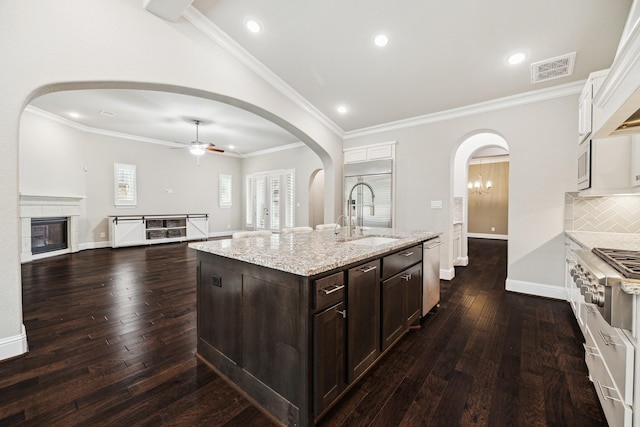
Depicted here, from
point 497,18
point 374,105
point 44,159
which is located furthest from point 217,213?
point 497,18

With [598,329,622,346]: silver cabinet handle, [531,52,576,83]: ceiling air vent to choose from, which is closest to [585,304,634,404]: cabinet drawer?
[598,329,622,346]: silver cabinet handle

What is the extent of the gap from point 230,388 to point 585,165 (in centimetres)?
381

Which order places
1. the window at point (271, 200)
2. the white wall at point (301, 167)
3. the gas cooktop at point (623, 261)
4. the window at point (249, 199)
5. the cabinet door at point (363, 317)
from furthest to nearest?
the window at point (249, 199), the window at point (271, 200), the white wall at point (301, 167), the cabinet door at point (363, 317), the gas cooktop at point (623, 261)

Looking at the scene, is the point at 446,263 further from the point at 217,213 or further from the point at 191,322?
the point at 217,213

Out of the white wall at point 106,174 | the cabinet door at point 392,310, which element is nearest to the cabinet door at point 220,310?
the cabinet door at point 392,310

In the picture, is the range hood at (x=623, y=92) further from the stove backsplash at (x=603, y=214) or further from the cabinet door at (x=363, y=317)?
the stove backsplash at (x=603, y=214)

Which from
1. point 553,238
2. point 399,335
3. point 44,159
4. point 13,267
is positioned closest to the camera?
point 13,267

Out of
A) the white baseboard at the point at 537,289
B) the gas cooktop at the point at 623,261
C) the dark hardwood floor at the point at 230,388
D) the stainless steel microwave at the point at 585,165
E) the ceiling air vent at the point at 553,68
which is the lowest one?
the dark hardwood floor at the point at 230,388

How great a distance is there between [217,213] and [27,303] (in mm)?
6262

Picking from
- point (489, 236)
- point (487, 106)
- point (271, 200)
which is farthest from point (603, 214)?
point (271, 200)

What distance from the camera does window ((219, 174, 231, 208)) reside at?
926 cm

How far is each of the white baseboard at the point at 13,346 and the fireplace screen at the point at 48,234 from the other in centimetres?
475

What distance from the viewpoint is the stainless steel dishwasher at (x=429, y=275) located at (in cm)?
269

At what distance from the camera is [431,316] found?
9.58 feet
